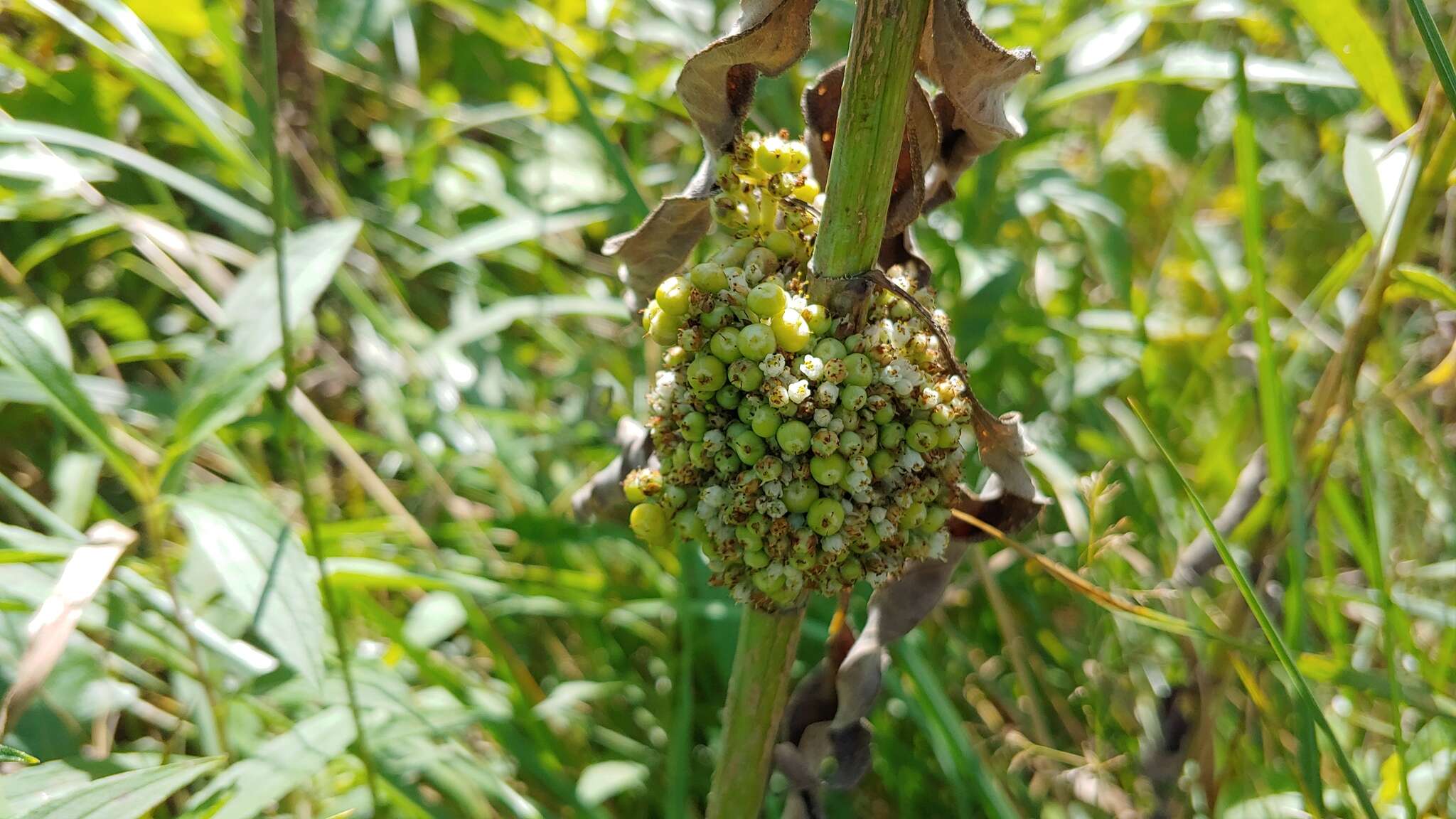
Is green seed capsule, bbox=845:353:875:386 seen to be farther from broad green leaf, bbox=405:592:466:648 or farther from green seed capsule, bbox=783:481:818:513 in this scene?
broad green leaf, bbox=405:592:466:648

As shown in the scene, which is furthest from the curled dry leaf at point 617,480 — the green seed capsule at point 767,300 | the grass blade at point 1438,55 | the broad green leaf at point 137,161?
the broad green leaf at point 137,161

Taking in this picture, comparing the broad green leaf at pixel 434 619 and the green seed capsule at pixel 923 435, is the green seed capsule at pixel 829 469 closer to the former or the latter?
the green seed capsule at pixel 923 435

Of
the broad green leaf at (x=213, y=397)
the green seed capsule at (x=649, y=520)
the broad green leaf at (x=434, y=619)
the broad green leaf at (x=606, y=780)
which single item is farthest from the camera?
the broad green leaf at (x=434, y=619)

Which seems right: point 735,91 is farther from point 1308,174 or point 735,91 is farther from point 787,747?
point 1308,174

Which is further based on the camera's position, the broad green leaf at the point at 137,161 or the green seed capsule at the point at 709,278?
the broad green leaf at the point at 137,161

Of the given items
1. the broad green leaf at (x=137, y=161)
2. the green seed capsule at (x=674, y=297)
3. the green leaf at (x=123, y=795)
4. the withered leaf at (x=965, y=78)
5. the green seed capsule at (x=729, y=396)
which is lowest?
the green leaf at (x=123, y=795)

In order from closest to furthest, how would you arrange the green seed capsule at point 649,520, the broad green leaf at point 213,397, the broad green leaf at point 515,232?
1. the green seed capsule at point 649,520
2. the broad green leaf at point 213,397
3. the broad green leaf at point 515,232

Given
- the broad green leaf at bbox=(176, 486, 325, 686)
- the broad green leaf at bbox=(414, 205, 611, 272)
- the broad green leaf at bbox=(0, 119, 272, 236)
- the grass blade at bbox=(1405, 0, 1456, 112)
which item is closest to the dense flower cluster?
the broad green leaf at bbox=(176, 486, 325, 686)
